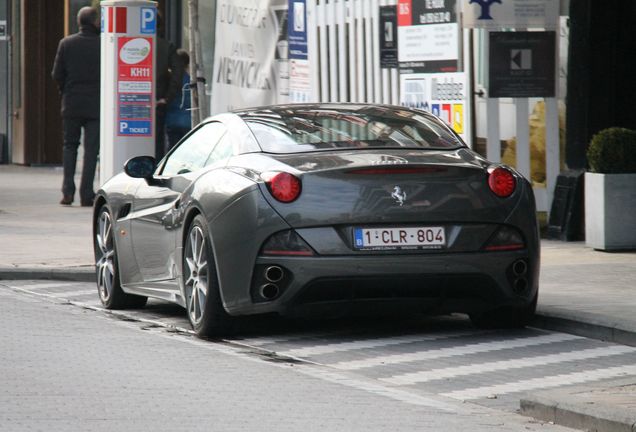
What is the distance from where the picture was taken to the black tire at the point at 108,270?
37.6ft

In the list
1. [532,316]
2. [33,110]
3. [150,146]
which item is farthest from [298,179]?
[33,110]

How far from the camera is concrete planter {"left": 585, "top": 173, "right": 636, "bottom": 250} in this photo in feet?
46.3

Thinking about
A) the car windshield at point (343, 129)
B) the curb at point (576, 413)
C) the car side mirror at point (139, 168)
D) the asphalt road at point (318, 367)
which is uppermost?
the car windshield at point (343, 129)

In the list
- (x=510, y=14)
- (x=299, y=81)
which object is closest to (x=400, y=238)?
(x=510, y=14)

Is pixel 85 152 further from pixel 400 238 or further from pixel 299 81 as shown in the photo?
pixel 400 238

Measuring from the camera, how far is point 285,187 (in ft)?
30.0

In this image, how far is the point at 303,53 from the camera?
64.0ft

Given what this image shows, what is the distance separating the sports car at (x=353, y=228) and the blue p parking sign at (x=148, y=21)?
21.8ft

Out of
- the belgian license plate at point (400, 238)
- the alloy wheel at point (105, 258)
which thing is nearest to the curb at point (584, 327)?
the belgian license plate at point (400, 238)

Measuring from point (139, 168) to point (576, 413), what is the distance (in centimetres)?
462

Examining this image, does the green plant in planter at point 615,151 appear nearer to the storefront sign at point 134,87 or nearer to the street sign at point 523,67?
the street sign at point 523,67

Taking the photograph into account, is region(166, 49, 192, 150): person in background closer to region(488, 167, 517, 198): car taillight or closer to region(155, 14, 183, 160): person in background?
region(155, 14, 183, 160): person in background

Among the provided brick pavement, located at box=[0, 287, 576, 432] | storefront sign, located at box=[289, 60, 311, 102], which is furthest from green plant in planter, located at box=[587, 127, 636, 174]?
storefront sign, located at box=[289, 60, 311, 102]

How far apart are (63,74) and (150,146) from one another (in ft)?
12.4
